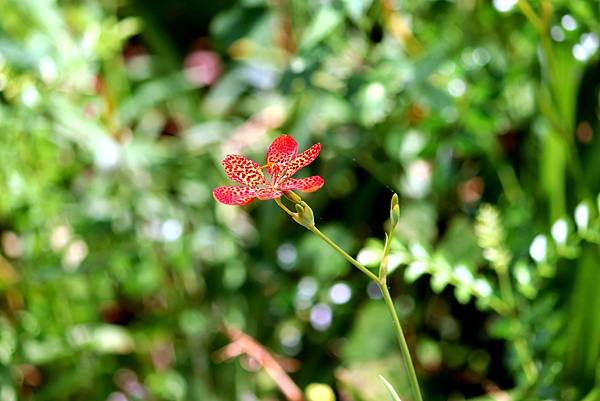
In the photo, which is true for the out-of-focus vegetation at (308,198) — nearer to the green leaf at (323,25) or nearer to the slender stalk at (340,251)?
the green leaf at (323,25)

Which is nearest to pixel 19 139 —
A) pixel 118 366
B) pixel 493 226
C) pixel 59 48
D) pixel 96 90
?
pixel 59 48

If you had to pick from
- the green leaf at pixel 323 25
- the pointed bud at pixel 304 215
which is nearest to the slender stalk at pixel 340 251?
the pointed bud at pixel 304 215

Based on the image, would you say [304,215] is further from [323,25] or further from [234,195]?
[323,25]

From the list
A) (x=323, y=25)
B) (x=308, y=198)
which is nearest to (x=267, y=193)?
(x=323, y=25)

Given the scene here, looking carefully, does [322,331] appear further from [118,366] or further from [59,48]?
[59,48]

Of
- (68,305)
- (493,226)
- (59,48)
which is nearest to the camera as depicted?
(493,226)

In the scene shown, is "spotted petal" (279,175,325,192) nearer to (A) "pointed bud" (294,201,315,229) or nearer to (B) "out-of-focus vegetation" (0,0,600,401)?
(A) "pointed bud" (294,201,315,229)
